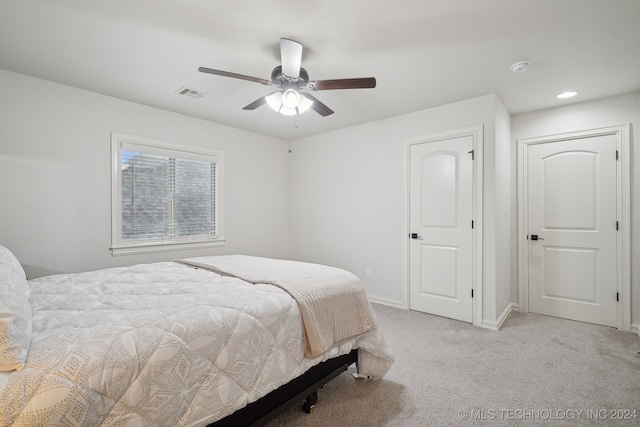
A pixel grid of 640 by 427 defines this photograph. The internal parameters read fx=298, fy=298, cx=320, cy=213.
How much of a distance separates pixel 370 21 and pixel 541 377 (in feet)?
9.12

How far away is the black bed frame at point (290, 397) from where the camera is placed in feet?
4.62

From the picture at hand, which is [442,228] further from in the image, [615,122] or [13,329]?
[13,329]

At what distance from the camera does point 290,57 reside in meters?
2.14

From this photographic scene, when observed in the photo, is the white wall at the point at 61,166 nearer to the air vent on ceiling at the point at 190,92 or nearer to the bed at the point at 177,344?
the air vent on ceiling at the point at 190,92

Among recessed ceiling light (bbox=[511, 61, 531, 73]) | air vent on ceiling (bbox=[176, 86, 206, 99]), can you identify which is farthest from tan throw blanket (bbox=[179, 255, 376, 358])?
recessed ceiling light (bbox=[511, 61, 531, 73])

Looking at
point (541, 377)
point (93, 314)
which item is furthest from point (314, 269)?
point (541, 377)

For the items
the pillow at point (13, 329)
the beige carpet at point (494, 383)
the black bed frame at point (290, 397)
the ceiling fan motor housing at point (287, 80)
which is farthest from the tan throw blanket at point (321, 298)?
the ceiling fan motor housing at point (287, 80)

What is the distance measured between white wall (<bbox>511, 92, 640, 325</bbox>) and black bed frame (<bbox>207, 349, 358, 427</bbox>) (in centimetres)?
316

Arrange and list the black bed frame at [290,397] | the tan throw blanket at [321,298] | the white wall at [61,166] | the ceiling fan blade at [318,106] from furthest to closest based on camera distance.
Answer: the white wall at [61,166]
the ceiling fan blade at [318,106]
the tan throw blanket at [321,298]
the black bed frame at [290,397]

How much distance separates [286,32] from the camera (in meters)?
2.04

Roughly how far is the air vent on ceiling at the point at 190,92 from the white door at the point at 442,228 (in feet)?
8.24

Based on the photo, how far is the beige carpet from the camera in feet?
5.80

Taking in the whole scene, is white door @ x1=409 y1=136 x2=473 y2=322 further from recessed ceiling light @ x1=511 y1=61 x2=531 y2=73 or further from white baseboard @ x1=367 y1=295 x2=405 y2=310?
recessed ceiling light @ x1=511 y1=61 x2=531 y2=73

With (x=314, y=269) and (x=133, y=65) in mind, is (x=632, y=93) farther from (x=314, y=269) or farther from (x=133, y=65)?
(x=133, y=65)
